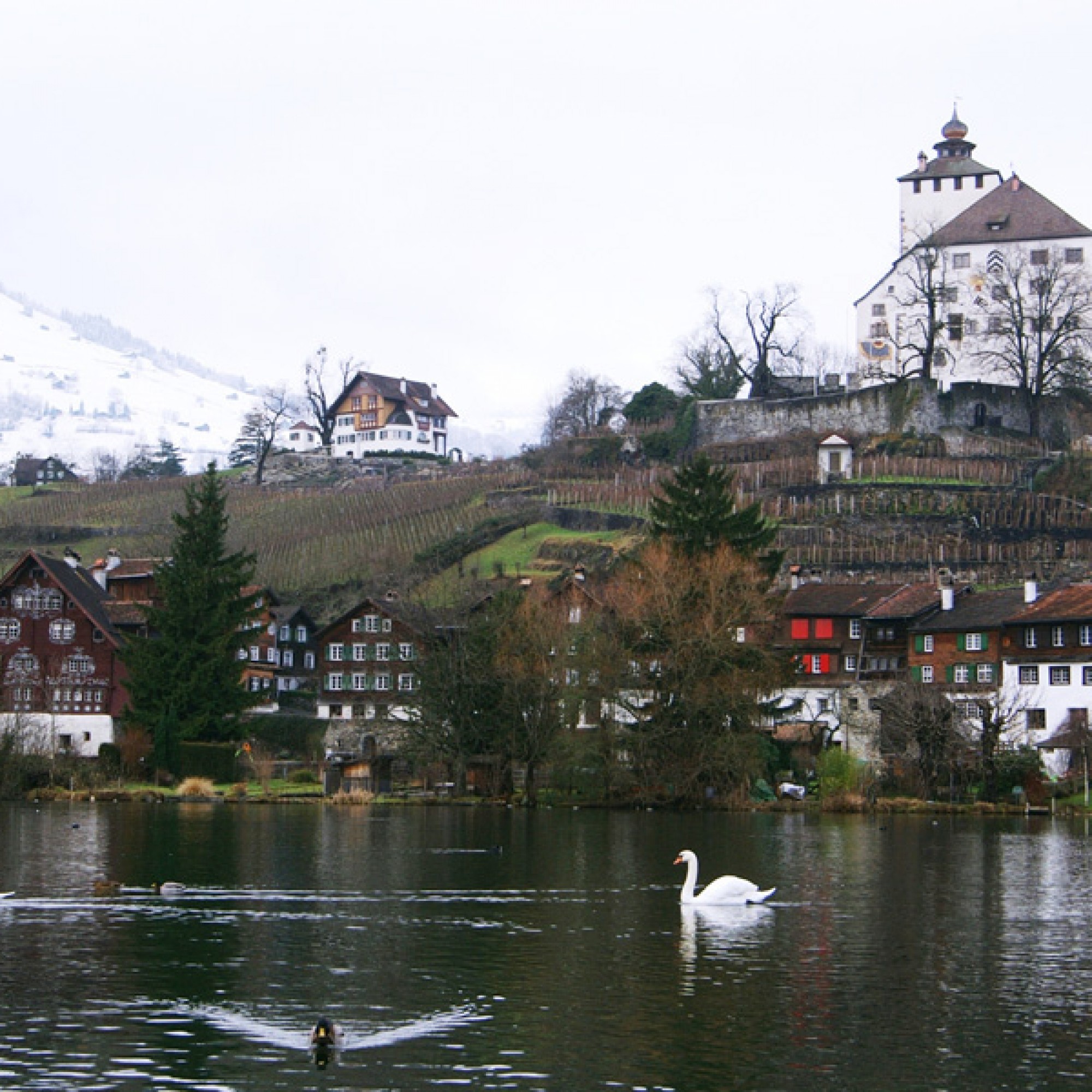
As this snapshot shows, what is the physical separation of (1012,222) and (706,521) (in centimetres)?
5343

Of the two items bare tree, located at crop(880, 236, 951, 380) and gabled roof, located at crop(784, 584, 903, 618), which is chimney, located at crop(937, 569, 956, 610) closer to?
gabled roof, located at crop(784, 584, 903, 618)

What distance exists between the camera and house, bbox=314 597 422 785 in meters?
86.7

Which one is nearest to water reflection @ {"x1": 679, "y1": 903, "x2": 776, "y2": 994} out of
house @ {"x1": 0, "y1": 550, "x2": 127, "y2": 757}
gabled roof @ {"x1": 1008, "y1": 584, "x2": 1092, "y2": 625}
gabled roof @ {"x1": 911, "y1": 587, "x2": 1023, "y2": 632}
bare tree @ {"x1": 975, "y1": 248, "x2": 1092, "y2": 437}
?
gabled roof @ {"x1": 1008, "y1": 584, "x2": 1092, "y2": 625}

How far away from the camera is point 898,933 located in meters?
35.8

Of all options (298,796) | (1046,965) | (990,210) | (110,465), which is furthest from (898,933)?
(110,465)

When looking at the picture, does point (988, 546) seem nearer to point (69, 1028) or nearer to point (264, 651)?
point (264, 651)

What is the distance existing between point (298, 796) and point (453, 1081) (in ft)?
175

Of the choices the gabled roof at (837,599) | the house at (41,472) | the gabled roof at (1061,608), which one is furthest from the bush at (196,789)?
the house at (41,472)

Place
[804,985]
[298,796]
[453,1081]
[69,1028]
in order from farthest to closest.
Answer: [298,796] < [804,985] < [69,1028] < [453,1081]

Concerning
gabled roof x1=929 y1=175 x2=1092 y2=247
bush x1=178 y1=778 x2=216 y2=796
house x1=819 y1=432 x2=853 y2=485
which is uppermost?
gabled roof x1=929 y1=175 x2=1092 y2=247

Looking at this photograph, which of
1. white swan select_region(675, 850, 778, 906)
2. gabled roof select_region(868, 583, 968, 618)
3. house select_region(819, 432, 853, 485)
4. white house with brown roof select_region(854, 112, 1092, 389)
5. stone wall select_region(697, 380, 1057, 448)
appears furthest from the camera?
white house with brown roof select_region(854, 112, 1092, 389)

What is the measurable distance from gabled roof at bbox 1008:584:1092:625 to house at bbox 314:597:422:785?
27381 mm

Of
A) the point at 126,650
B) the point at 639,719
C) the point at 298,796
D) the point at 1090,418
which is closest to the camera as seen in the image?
the point at 639,719

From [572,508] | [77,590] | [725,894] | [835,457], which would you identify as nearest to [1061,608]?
[835,457]
